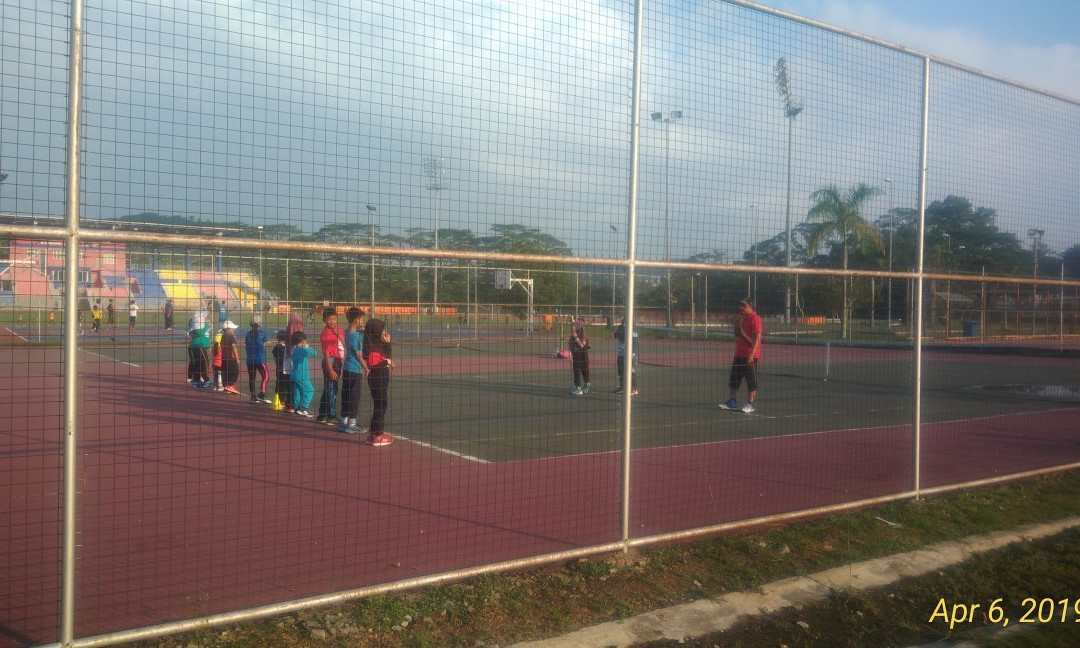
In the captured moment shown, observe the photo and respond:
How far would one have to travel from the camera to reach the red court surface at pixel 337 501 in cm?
478

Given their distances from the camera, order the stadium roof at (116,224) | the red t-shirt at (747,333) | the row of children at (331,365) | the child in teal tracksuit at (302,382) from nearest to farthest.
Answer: the stadium roof at (116,224) < the row of children at (331,365) < the red t-shirt at (747,333) < the child in teal tracksuit at (302,382)

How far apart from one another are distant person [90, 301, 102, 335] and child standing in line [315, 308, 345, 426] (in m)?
3.44

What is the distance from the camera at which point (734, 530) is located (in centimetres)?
602

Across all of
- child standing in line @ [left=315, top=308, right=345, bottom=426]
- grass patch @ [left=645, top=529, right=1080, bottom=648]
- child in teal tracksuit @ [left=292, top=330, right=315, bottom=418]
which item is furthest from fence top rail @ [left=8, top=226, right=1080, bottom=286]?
child in teal tracksuit @ [left=292, top=330, right=315, bottom=418]

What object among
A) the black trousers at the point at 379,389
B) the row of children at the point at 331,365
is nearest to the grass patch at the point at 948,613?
the row of children at the point at 331,365

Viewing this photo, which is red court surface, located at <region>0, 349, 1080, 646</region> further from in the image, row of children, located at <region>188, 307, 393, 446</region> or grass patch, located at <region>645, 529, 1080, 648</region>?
grass patch, located at <region>645, 529, 1080, 648</region>

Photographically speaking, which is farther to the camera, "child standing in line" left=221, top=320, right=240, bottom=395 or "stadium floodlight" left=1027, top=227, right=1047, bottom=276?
"child standing in line" left=221, top=320, right=240, bottom=395

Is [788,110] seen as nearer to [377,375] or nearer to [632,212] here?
[632,212]

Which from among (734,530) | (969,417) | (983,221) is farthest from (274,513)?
(969,417)

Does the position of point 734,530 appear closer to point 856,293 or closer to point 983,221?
point 856,293

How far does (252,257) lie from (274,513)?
113 inches

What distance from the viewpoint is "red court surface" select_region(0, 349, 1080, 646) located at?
4781 mm

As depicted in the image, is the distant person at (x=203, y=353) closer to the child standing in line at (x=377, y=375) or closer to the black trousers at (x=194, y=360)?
the black trousers at (x=194, y=360)

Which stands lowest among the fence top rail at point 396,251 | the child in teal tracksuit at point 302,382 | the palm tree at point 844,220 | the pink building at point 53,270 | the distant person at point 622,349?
the child in teal tracksuit at point 302,382
